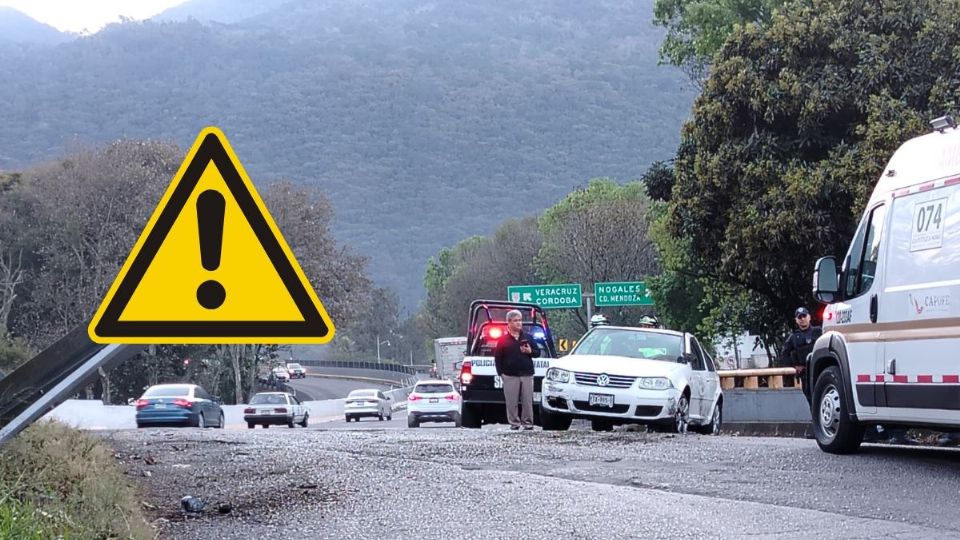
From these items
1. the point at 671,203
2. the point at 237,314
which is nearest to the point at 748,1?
the point at 671,203

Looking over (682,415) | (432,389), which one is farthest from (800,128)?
(432,389)

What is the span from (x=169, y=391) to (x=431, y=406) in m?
7.73

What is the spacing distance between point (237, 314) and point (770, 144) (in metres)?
22.0

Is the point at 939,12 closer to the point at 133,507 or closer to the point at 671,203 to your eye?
the point at 671,203

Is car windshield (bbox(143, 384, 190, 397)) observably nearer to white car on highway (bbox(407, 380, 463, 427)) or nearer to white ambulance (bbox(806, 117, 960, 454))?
white car on highway (bbox(407, 380, 463, 427))

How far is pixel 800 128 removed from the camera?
2634 centimetres

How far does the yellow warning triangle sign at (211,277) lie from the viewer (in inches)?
233

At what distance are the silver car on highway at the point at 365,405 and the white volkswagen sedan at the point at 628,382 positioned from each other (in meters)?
37.2

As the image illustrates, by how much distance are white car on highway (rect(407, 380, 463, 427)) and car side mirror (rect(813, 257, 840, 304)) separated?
25.4 m

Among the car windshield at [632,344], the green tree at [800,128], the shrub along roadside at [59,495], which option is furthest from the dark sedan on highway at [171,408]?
the shrub along roadside at [59,495]

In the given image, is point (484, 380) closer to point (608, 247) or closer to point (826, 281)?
point (826, 281)

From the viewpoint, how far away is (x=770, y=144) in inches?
1053

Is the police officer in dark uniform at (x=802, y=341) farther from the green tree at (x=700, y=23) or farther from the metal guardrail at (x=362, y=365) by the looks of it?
the metal guardrail at (x=362, y=365)

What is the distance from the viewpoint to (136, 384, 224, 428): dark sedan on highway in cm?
3259
